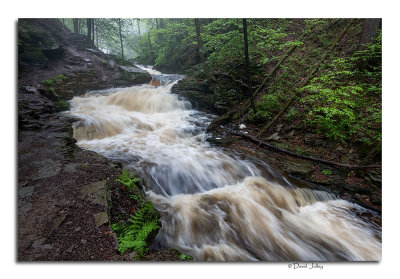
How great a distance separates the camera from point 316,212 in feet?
9.55

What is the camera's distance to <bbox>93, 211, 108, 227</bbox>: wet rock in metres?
1.93

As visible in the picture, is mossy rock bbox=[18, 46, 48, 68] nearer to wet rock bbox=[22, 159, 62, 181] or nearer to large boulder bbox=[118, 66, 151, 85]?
wet rock bbox=[22, 159, 62, 181]

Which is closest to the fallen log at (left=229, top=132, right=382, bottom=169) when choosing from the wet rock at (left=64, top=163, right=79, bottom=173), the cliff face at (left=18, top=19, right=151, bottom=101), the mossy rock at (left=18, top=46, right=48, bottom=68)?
the wet rock at (left=64, top=163, right=79, bottom=173)

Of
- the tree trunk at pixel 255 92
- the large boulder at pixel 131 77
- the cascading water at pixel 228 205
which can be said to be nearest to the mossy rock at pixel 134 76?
the large boulder at pixel 131 77

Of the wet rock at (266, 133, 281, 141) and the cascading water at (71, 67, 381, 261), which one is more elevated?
the wet rock at (266, 133, 281, 141)

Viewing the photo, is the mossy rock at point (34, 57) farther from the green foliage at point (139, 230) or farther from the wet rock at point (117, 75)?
the green foliage at point (139, 230)

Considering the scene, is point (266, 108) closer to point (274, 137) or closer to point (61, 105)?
point (274, 137)

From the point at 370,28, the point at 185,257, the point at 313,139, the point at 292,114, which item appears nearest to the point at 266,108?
the point at 292,114

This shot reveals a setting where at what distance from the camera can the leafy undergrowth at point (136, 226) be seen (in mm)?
1793

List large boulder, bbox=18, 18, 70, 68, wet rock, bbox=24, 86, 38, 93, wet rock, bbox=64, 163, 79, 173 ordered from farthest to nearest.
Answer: wet rock, bbox=24, 86, 38, 93
large boulder, bbox=18, 18, 70, 68
wet rock, bbox=64, 163, 79, 173

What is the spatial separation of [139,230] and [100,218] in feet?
1.42

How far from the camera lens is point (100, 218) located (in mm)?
1980

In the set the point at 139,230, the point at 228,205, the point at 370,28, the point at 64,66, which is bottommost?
the point at 228,205
